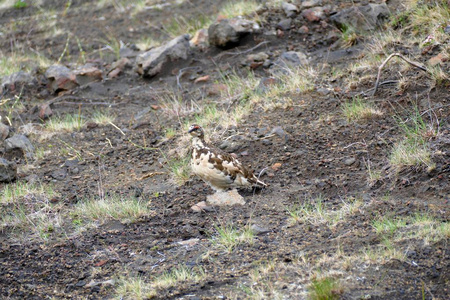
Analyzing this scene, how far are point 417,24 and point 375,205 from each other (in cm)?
426

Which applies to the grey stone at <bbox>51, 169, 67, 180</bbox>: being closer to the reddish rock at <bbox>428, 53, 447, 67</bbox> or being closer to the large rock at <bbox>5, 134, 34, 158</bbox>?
the large rock at <bbox>5, 134, 34, 158</bbox>

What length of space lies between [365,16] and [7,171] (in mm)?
5799

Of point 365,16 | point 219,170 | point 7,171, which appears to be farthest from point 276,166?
point 365,16

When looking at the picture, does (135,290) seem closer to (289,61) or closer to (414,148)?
(414,148)

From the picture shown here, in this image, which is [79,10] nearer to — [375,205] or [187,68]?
[187,68]

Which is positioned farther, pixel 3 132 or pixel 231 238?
pixel 3 132

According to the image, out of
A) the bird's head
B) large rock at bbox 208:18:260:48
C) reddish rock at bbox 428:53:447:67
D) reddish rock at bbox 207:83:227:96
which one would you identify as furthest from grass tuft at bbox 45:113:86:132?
reddish rock at bbox 428:53:447:67

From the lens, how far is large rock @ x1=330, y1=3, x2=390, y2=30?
980 cm

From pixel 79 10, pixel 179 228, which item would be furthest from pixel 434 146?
pixel 79 10

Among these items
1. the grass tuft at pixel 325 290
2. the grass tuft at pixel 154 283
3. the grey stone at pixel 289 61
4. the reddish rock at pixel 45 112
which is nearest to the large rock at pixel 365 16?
the grey stone at pixel 289 61

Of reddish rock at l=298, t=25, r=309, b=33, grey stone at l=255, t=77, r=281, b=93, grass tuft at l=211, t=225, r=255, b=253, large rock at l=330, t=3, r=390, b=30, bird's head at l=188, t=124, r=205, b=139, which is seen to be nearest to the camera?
grass tuft at l=211, t=225, r=255, b=253

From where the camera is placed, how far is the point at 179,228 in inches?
237

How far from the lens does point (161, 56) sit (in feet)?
35.3

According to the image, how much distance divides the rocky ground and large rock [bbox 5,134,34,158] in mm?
21
